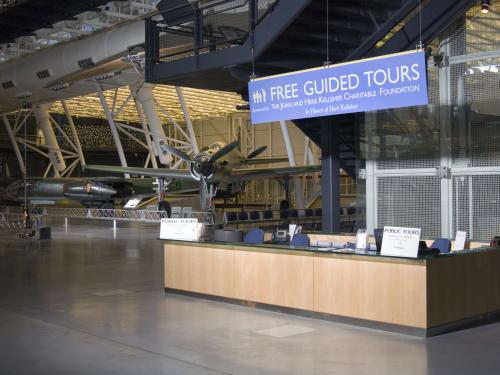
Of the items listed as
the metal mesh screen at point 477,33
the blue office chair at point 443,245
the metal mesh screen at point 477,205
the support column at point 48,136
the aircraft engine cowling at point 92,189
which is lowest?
the blue office chair at point 443,245

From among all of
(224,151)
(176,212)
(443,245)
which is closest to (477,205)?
(443,245)

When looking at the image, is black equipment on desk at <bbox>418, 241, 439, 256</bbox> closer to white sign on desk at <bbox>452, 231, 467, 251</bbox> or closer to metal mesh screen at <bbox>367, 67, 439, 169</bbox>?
white sign on desk at <bbox>452, 231, 467, 251</bbox>

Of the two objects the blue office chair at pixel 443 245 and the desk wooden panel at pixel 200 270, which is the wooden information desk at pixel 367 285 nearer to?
the desk wooden panel at pixel 200 270

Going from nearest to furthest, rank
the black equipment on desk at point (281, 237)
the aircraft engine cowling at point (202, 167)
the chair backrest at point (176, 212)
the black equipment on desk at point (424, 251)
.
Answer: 1. the black equipment on desk at point (424, 251)
2. the black equipment on desk at point (281, 237)
3. the aircraft engine cowling at point (202, 167)
4. the chair backrest at point (176, 212)

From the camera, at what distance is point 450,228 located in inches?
442

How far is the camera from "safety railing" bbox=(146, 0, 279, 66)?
10916 mm

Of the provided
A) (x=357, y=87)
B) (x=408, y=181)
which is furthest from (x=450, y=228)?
(x=357, y=87)

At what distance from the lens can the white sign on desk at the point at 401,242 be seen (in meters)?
7.18

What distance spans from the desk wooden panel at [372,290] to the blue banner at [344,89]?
2142mm

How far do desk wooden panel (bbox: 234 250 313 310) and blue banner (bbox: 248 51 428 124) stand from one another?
217 cm

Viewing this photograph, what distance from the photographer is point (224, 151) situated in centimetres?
2320

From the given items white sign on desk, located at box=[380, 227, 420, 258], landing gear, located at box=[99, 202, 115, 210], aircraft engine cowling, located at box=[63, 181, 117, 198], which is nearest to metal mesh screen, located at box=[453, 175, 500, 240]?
white sign on desk, located at box=[380, 227, 420, 258]

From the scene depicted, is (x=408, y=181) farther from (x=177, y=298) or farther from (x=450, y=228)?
(x=177, y=298)

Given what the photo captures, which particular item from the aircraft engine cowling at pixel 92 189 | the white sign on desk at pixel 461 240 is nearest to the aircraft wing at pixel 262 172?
the aircraft engine cowling at pixel 92 189
